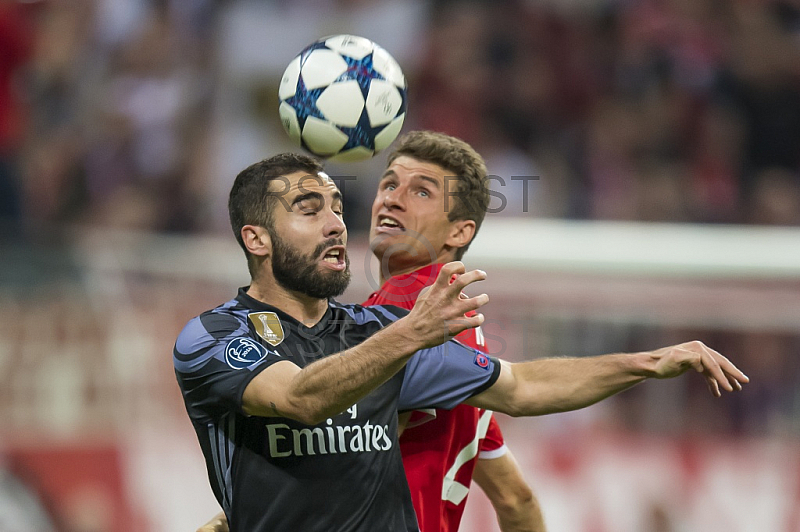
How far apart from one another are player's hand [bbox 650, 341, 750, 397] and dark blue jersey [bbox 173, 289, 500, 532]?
0.80 m

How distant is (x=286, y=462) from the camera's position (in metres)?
4.25

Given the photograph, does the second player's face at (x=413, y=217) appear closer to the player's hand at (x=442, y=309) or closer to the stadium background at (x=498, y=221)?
the player's hand at (x=442, y=309)

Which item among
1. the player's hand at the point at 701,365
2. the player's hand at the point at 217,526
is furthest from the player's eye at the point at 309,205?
the player's hand at the point at 701,365

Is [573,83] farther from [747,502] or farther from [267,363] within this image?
[267,363]

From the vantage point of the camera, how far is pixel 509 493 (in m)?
5.68

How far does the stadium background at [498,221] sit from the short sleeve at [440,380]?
3.64 m

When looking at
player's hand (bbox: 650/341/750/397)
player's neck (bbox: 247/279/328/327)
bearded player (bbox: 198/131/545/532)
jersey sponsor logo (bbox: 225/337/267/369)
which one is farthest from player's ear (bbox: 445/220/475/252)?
jersey sponsor logo (bbox: 225/337/267/369)

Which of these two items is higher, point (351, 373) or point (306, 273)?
point (306, 273)

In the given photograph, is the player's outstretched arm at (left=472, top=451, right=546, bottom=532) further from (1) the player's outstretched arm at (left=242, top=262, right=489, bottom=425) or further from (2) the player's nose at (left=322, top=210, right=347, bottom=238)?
(1) the player's outstretched arm at (left=242, top=262, right=489, bottom=425)

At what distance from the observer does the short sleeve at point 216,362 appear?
13.5 ft

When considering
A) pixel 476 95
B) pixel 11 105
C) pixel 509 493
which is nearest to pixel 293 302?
pixel 509 493

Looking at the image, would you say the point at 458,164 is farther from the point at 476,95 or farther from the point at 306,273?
the point at 476,95

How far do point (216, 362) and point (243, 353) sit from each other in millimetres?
107

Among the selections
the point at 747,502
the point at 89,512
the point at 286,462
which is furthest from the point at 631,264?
the point at 286,462
